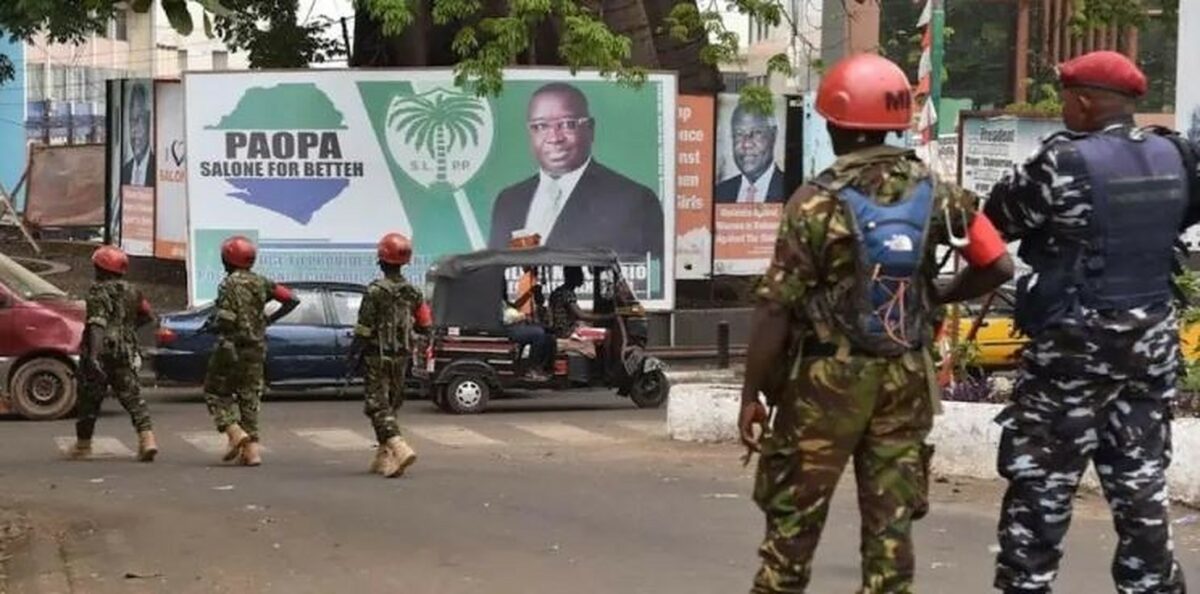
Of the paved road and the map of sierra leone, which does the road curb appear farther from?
the map of sierra leone

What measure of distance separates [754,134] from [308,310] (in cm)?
797

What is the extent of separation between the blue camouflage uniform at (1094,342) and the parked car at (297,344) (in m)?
13.7

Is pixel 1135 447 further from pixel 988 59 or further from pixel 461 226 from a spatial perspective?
pixel 988 59

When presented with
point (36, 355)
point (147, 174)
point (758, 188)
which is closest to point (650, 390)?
point (36, 355)

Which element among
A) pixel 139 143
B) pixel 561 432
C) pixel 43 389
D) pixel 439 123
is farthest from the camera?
pixel 139 143

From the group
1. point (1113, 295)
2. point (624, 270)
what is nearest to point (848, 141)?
point (1113, 295)

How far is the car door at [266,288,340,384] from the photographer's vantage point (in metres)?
18.5

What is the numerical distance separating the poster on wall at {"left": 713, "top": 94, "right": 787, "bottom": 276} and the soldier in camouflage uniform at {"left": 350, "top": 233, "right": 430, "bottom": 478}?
511 inches

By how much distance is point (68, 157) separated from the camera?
1332 inches

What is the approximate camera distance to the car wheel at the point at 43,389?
16734 mm

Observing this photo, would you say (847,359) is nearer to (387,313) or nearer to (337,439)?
(387,313)

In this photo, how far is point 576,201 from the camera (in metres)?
23.3

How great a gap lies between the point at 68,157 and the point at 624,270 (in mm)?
15177

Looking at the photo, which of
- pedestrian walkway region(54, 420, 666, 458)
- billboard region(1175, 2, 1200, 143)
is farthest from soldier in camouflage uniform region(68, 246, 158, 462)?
billboard region(1175, 2, 1200, 143)
